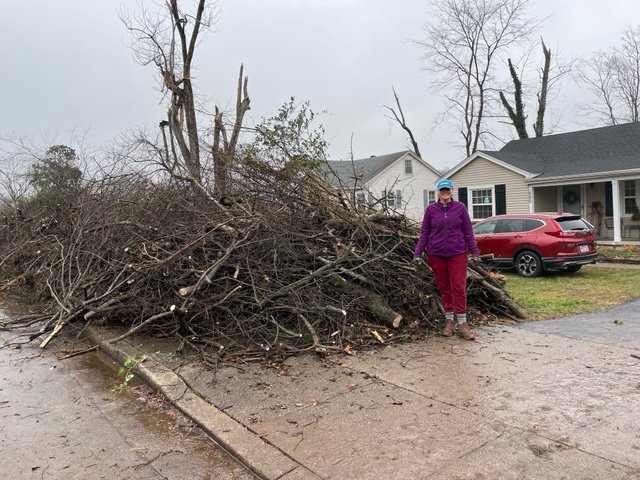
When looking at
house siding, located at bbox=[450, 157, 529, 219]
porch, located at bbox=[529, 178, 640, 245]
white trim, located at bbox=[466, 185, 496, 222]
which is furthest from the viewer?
white trim, located at bbox=[466, 185, 496, 222]

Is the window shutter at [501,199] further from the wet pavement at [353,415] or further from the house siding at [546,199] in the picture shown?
the wet pavement at [353,415]

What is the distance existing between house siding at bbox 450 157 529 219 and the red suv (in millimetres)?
8742

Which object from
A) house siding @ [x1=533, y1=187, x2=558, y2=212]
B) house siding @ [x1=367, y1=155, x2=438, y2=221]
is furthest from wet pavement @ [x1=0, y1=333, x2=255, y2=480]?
house siding @ [x1=367, y1=155, x2=438, y2=221]

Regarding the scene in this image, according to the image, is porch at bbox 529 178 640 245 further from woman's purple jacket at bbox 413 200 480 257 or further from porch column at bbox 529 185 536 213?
woman's purple jacket at bbox 413 200 480 257

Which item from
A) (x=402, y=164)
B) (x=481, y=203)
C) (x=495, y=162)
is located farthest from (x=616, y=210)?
(x=402, y=164)

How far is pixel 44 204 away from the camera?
11.8m

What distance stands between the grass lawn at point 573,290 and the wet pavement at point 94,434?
522 centimetres

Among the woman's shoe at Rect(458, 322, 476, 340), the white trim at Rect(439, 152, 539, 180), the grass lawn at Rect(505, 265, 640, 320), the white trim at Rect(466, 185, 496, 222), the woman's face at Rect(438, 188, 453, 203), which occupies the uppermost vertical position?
the white trim at Rect(439, 152, 539, 180)

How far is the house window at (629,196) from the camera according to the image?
19.2 metres

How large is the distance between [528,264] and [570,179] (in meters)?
8.87

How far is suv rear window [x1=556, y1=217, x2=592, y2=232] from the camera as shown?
11.6 m

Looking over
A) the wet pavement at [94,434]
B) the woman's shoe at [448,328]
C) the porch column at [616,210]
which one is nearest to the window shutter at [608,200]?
the porch column at [616,210]

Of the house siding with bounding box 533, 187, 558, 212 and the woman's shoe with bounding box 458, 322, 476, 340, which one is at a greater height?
the house siding with bounding box 533, 187, 558, 212

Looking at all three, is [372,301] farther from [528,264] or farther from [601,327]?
[528,264]
